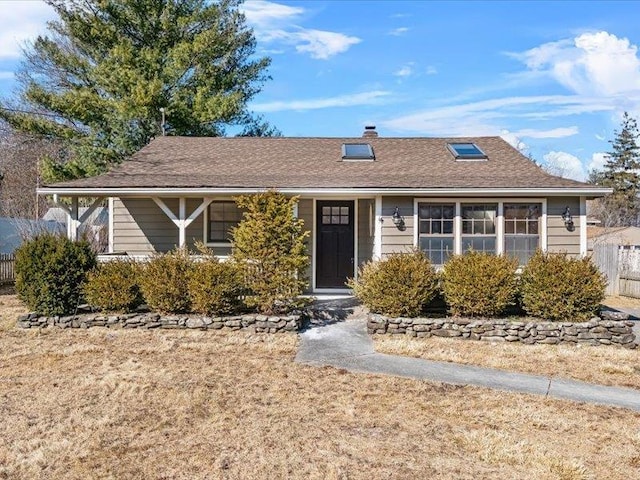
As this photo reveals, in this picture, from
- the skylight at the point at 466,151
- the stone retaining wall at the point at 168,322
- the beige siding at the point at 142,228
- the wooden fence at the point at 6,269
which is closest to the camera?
the stone retaining wall at the point at 168,322

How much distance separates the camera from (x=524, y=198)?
397 inches

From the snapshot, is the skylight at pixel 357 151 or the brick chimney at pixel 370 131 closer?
the skylight at pixel 357 151

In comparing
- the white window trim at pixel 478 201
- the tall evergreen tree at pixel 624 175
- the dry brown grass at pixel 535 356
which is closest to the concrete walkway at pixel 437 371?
the dry brown grass at pixel 535 356

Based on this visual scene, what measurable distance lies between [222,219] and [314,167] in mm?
A: 2467

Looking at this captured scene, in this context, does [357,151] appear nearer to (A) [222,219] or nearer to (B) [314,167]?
(B) [314,167]

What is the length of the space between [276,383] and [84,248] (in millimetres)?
5194

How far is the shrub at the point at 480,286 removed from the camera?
8.03 meters

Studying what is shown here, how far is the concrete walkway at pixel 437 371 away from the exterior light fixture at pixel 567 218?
203 inches

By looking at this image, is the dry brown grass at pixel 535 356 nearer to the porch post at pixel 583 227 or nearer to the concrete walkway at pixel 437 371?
the concrete walkway at pixel 437 371

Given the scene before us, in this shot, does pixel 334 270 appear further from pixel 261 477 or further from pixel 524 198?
pixel 261 477

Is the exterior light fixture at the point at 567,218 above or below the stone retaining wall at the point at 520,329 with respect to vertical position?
above

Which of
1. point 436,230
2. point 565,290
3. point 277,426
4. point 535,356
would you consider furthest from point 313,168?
point 277,426

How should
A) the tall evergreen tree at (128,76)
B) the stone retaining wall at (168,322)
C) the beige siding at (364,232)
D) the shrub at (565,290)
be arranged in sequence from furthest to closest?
1. the tall evergreen tree at (128,76)
2. the beige siding at (364,232)
3. the stone retaining wall at (168,322)
4. the shrub at (565,290)

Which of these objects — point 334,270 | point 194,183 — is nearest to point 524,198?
point 334,270
